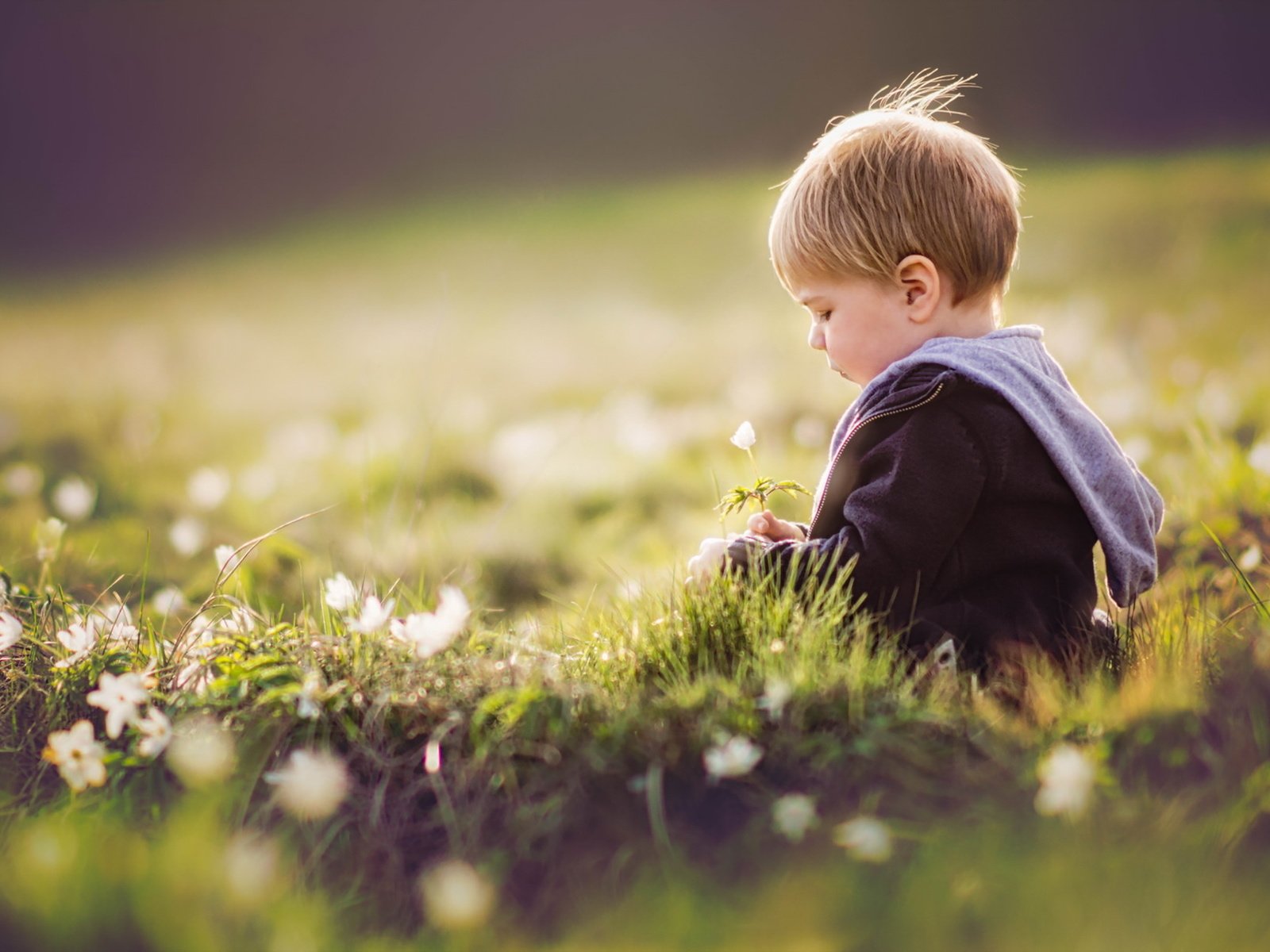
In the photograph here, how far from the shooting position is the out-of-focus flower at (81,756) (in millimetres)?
2303

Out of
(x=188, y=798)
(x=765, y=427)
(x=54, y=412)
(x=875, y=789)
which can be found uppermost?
(x=875, y=789)

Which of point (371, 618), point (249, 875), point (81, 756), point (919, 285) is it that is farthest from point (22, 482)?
point (919, 285)

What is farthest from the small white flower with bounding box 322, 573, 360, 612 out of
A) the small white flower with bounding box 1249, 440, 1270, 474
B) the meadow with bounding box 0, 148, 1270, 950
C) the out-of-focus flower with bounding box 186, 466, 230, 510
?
the small white flower with bounding box 1249, 440, 1270, 474

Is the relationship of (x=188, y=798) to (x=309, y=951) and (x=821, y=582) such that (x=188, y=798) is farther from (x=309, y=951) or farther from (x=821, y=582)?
(x=821, y=582)

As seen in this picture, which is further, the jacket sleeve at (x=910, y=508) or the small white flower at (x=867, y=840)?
the jacket sleeve at (x=910, y=508)

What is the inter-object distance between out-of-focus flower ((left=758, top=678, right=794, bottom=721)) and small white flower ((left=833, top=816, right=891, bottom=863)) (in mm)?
278

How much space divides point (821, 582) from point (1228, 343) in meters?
5.41

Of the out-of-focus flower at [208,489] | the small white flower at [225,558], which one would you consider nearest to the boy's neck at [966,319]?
the small white flower at [225,558]

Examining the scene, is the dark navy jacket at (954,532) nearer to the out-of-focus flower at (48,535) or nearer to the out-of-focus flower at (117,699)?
the out-of-focus flower at (117,699)

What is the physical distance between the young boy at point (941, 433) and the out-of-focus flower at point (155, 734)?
126 cm

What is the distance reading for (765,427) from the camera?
6.15 metres

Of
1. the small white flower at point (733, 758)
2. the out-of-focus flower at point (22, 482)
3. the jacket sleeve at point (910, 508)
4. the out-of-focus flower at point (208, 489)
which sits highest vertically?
the jacket sleeve at point (910, 508)

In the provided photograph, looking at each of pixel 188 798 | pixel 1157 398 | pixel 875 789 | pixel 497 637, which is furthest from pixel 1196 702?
pixel 1157 398

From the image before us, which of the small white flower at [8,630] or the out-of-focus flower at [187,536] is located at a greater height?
the small white flower at [8,630]
